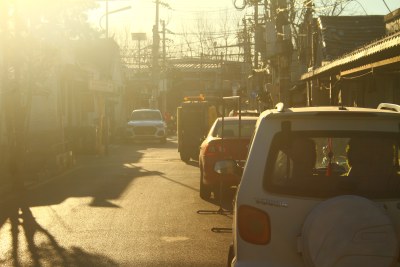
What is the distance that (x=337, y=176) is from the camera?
560 cm

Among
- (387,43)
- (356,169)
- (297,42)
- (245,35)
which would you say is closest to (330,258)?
(356,169)

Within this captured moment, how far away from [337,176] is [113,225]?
21.4 ft

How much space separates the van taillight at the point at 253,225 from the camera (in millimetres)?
5434

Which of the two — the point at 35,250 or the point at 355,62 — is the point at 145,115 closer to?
the point at 355,62

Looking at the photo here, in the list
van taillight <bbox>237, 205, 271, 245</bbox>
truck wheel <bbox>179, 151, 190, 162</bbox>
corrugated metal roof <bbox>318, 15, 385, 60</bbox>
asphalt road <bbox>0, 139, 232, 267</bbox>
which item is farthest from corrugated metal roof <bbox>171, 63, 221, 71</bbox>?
van taillight <bbox>237, 205, 271, 245</bbox>

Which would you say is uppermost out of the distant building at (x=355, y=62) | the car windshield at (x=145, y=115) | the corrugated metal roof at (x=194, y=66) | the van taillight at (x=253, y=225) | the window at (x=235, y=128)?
the corrugated metal roof at (x=194, y=66)

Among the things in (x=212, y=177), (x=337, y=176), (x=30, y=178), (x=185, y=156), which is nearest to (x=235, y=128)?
(x=212, y=177)

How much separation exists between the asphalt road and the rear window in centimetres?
342

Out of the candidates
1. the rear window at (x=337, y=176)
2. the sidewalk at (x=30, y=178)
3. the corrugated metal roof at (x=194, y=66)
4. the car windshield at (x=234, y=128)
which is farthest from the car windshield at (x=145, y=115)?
the corrugated metal roof at (x=194, y=66)

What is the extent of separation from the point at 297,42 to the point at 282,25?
962 inches

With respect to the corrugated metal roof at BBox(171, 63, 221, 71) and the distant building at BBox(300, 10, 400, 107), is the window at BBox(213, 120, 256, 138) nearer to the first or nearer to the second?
the distant building at BBox(300, 10, 400, 107)

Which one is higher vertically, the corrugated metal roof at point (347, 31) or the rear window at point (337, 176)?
the corrugated metal roof at point (347, 31)

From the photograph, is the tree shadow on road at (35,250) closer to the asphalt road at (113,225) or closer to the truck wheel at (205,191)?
the asphalt road at (113,225)

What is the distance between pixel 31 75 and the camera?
2003 centimetres
